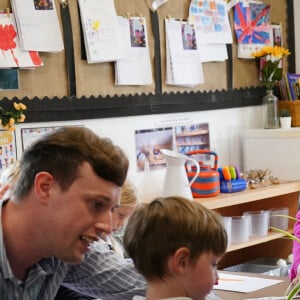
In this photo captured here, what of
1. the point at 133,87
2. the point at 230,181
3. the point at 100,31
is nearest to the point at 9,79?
the point at 100,31

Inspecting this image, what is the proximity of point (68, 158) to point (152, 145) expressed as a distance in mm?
2092

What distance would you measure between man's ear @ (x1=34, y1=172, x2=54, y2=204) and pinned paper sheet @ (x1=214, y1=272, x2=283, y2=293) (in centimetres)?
96

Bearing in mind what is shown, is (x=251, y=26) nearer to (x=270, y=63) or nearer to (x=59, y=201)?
(x=270, y=63)

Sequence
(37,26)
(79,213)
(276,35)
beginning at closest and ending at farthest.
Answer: (79,213) < (37,26) < (276,35)

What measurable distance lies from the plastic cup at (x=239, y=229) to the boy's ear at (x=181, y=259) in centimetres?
205

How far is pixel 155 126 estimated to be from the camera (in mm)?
3531

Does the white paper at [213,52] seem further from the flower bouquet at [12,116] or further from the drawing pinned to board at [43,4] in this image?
the flower bouquet at [12,116]

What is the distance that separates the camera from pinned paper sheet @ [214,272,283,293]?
7.17ft

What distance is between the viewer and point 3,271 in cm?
151

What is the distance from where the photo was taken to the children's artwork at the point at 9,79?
283 centimetres

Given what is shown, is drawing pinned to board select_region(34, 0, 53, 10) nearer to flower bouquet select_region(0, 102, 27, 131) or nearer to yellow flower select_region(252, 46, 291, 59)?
flower bouquet select_region(0, 102, 27, 131)

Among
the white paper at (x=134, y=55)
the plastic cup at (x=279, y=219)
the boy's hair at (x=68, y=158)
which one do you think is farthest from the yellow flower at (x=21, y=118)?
the plastic cup at (x=279, y=219)

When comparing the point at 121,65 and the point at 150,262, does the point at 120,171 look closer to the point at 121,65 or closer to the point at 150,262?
the point at 150,262

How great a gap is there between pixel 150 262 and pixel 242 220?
2071 millimetres
